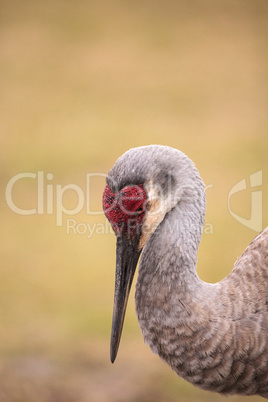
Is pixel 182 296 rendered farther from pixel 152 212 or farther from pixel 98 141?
pixel 98 141

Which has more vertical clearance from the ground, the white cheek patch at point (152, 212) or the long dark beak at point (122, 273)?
the white cheek patch at point (152, 212)

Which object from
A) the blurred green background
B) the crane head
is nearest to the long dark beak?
the crane head

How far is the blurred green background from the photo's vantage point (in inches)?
99.8

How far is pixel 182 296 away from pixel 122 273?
0.15 meters

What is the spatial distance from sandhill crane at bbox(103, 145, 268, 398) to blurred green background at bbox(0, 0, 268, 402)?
979 millimetres

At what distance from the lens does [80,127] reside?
189 inches

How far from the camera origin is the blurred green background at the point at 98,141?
8.32 ft

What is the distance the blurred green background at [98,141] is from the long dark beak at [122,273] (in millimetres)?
1018

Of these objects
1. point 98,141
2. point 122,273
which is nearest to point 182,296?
point 122,273

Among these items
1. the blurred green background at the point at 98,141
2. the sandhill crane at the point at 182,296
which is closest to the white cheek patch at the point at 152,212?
the sandhill crane at the point at 182,296

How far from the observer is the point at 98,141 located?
4.54 metres

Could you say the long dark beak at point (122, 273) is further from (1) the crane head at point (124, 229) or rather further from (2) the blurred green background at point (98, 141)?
(2) the blurred green background at point (98, 141)

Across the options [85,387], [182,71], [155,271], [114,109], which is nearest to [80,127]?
[114,109]

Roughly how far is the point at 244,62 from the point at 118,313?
435 centimetres
